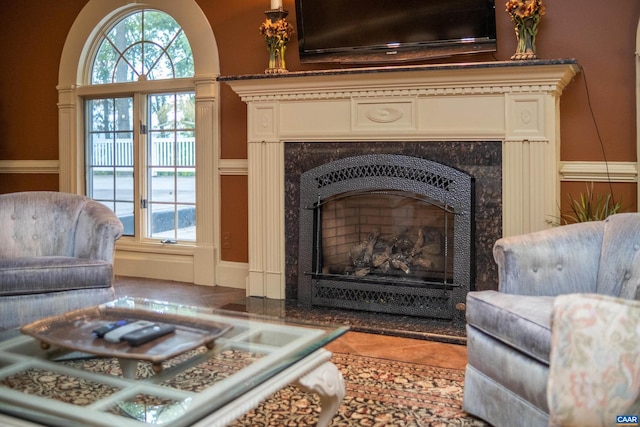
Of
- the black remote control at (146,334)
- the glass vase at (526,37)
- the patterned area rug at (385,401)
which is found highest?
the glass vase at (526,37)

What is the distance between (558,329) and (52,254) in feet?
9.19

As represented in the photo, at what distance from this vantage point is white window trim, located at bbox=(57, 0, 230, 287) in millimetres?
4789

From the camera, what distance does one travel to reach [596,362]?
1610 mm

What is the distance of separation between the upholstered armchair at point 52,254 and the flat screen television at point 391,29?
1.80m

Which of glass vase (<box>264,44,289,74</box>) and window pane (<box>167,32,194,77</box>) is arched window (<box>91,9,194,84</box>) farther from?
glass vase (<box>264,44,289,74</box>)

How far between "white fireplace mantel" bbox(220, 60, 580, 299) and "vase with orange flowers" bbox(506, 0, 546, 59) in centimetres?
20

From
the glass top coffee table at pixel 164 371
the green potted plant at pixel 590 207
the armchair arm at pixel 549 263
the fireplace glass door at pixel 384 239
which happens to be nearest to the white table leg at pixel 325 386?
the glass top coffee table at pixel 164 371

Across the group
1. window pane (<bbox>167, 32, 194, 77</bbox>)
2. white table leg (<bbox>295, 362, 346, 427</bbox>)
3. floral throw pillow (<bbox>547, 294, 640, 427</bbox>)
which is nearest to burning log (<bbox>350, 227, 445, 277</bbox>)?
white table leg (<bbox>295, 362, 346, 427</bbox>)

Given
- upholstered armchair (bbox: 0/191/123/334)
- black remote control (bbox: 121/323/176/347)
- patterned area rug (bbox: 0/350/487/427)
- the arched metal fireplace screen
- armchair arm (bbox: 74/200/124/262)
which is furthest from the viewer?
the arched metal fireplace screen

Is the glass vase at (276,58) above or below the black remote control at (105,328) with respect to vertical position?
above

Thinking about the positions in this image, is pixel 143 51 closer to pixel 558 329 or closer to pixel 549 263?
pixel 549 263

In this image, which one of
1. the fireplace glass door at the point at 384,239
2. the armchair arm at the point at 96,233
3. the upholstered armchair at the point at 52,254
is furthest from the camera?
the fireplace glass door at the point at 384,239

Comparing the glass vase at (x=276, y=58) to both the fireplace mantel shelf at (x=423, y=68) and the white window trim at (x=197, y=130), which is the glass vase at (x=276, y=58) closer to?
the fireplace mantel shelf at (x=423, y=68)

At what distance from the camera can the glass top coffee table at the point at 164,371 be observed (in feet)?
5.05
